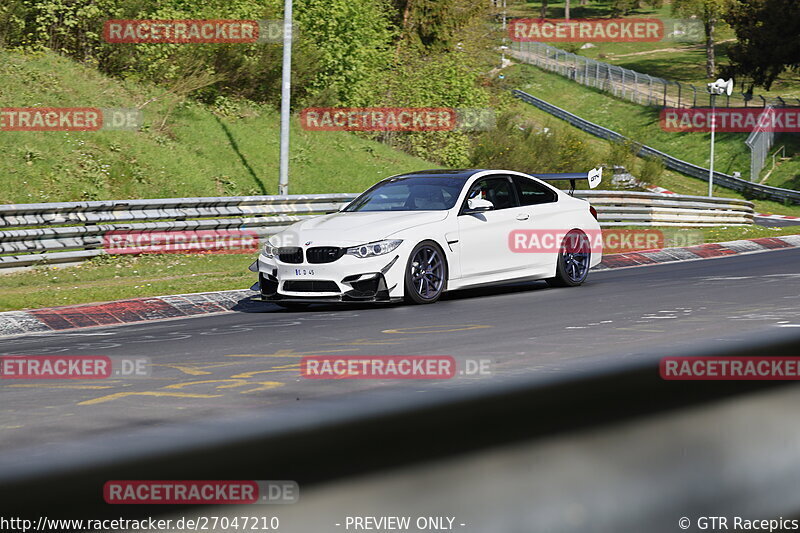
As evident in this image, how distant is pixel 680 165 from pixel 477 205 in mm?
47064

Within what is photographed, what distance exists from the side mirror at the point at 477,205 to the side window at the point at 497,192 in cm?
44

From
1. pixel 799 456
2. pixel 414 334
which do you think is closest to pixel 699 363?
pixel 799 456

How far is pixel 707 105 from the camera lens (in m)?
67.2

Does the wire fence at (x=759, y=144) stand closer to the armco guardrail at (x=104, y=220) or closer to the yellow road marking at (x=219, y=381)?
the armco guardrail at (x=104, y=220)

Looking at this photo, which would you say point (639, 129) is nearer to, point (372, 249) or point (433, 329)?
point (372, 249)

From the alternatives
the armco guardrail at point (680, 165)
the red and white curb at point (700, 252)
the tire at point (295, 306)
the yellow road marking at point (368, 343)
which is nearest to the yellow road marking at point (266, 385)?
the yellow road marking at point (368, 343)

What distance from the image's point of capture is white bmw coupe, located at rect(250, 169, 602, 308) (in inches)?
488

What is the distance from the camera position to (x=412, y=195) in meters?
13.9

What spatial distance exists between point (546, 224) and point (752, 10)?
58.0m

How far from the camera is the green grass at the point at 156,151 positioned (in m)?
22.5
